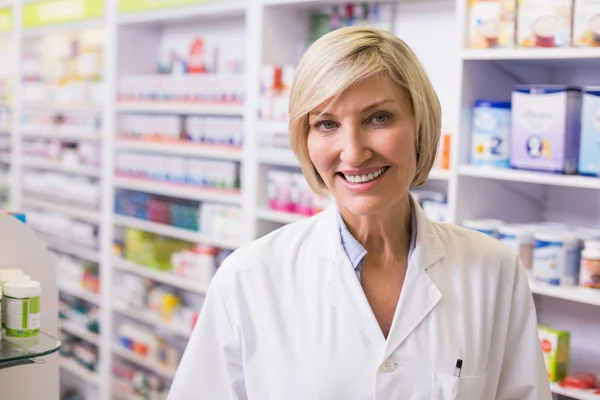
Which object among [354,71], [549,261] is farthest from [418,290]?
[549,261]

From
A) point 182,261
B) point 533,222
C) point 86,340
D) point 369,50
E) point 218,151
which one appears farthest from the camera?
point 86,340

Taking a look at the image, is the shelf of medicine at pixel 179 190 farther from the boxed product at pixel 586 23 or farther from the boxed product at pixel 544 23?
the boxed product at pixel 586 23

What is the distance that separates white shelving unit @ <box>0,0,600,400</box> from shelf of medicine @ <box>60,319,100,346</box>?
0.19 feet

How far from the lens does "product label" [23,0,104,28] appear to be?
5086mm

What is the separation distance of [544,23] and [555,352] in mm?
1202

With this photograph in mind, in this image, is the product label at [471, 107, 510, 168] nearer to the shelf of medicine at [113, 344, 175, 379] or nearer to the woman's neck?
the woman's neck

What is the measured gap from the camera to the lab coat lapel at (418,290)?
1.73 m

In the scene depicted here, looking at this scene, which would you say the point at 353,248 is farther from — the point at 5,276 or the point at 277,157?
the point at 277,157

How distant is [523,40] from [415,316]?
145cm

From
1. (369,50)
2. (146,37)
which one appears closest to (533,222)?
(369,50)

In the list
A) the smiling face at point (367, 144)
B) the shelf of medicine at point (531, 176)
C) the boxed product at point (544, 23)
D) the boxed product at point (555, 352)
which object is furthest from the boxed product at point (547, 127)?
the smiling face at point (367, 144)

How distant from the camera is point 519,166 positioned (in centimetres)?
287

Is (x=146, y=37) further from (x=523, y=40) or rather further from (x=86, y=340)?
(x=523, y=40)

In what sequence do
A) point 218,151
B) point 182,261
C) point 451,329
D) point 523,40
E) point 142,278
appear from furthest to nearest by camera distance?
point 142,278
point 182,261
point 218,151
point 523,40
point 451,329
